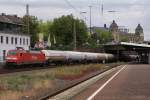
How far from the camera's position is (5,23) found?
12900 centimetres

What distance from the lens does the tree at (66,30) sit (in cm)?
16412

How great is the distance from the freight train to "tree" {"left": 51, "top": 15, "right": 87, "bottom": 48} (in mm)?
49983

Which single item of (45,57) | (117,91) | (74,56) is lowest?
(117,91)

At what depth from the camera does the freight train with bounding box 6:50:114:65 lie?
6881 cm

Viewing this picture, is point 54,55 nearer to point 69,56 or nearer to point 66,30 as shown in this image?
point 69,56

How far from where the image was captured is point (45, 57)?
8006cm

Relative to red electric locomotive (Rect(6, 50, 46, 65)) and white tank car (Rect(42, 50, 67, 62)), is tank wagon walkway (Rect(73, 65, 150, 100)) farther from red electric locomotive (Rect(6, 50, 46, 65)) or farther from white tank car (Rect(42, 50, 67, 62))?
white tank car (Rect(42, 50, 67, 62))

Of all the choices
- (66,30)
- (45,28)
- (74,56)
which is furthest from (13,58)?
(45,28)

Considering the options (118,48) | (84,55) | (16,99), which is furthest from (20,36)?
(16,99)

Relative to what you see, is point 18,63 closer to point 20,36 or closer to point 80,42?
point 20,36

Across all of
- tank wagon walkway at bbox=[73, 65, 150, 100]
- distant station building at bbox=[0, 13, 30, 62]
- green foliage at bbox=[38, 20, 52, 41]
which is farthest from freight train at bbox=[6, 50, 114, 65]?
green foliage at bbox=[38, 20, 52, 41]

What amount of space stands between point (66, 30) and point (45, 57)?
85270 mm

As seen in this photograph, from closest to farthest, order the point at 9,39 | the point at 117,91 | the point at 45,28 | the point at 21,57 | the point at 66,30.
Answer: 1. the point at 117,91
2. the point at 21,57
3. the point at 9,39
4. the point at 66,30
5. the point at 45,28

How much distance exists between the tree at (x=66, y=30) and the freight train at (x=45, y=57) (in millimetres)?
49983
